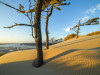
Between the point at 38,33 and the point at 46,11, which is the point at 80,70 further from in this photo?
the point at 46,11

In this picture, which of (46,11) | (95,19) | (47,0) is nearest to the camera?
(47,0)

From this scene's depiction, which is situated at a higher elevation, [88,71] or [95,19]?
[95,19]

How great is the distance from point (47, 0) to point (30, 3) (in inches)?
62.3

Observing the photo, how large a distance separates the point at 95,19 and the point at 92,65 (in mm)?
17820

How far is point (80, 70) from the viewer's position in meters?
2.11

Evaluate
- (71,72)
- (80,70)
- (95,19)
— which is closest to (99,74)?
(80,70)

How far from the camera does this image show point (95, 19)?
1492cm

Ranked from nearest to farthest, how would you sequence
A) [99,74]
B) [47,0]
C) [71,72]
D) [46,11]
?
1. [99,74]
2. [71,72]
3. [47,0]
4. [46,11]

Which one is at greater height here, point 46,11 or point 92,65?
point 46,11

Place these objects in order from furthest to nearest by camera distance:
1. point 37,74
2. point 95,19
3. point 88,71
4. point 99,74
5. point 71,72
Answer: point 95,19 → point 37,74 → point 71,72 → point 88,71 → point 99,74

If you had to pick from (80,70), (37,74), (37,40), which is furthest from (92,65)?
(37,40)

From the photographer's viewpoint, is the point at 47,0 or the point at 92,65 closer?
the point at 92,65

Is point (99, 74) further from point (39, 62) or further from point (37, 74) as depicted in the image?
point (39, 62)

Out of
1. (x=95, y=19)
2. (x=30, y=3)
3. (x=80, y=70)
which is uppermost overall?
(x=95, y=19)
